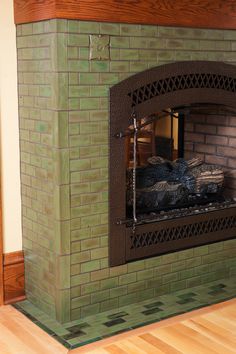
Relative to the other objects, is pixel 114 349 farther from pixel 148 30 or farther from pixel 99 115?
pixel 148 30

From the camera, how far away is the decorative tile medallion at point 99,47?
2277mm

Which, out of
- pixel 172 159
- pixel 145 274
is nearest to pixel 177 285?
pixel 145 274

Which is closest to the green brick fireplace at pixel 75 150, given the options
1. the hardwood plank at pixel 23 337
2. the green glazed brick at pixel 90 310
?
the green glazed brick at pixel 90 310

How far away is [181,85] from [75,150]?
0.59 m

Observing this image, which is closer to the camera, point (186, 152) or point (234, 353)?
point (234, 353)

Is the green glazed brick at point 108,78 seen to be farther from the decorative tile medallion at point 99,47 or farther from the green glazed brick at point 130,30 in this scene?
the green glazed brick at point 130,30

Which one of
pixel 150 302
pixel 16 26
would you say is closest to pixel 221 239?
pixel 150 302

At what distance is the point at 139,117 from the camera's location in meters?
2.44

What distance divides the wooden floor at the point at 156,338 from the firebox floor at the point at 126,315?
1.6 inches

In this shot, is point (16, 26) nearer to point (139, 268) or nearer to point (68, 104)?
point (68, 104)

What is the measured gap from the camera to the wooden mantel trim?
2207 mm

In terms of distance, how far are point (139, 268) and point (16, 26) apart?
1.18 m

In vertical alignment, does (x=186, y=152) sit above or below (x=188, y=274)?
above

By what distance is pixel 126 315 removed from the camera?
8.14ft
